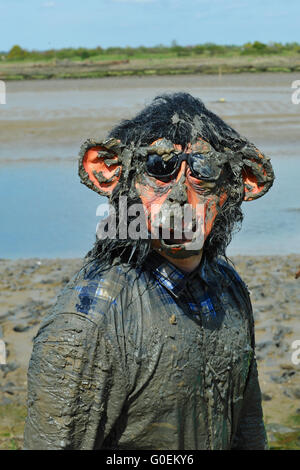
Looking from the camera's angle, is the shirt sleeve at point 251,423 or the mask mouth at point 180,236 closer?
the mask mouth at point 180,236

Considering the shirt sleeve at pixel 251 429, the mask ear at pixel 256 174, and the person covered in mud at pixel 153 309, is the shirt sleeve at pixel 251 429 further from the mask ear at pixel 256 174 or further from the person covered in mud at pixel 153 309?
the mask ear at pixel 256 174

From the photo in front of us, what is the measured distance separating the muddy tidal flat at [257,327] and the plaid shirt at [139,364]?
270 cm

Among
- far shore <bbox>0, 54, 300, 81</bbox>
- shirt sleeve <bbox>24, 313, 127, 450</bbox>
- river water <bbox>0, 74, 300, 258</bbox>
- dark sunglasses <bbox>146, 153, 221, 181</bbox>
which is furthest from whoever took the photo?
far shore <bbox>0, 54, 300, 81</bbox>

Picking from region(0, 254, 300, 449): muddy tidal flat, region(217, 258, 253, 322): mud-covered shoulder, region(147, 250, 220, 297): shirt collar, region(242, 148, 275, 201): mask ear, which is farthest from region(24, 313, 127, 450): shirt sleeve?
region(0, 254, 300, 449): muddy tidal flat

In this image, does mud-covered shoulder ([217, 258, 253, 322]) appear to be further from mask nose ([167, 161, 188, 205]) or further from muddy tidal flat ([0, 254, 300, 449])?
muddy tidal flat ([0, 254, 300, 449])

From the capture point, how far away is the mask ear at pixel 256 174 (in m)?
2.52

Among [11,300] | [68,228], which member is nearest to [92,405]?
[11,300]

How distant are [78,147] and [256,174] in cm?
1539

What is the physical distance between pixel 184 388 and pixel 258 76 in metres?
33.9

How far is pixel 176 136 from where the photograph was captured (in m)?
2.44

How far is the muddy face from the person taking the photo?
7.58 ft

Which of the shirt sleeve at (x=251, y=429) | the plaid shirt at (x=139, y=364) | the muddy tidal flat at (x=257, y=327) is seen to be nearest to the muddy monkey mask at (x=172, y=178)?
the plaid shirt at (x=139, y=364)

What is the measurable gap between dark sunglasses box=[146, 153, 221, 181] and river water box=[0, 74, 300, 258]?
53 centimetres

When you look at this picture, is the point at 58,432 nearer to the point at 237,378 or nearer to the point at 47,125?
the point at 237,378
